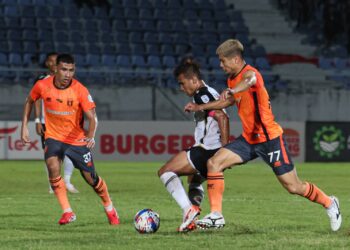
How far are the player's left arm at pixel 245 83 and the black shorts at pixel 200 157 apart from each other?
47.6 inches

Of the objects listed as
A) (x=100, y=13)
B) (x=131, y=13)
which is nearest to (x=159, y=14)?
(x=131, y=13)

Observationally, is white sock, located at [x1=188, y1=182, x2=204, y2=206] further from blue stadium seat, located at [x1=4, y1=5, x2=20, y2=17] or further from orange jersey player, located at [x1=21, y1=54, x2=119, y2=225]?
blue stadium seat, located at [x1=4, y1=5, x2=20, y2=17]

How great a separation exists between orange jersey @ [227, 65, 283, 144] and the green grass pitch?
1.04 metres

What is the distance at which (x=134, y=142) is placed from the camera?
93.0 ft

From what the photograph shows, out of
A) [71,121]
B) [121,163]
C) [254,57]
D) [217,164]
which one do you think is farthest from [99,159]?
[217,164]

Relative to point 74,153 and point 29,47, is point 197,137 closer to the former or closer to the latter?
point 74,153

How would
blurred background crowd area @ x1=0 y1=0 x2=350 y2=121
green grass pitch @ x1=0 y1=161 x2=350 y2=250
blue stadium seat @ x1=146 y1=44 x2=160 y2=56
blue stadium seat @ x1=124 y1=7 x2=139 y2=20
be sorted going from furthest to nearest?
blue stadium seat @ x1=124 y1=7 x2=139 y2=20 < blue stadium seat @ x1=146 y1=44 x2=160 y2=56 < blurred background crowd area @ x1=0 y1=0 x2=350 y2=121 < green grass pitch @ x1=0 y1=161 x2=350 y2=250

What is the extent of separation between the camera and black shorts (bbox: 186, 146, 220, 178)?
11.0 m

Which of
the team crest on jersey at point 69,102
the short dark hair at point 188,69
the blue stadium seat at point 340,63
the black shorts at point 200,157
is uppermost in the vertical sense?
the short dark hair at point 188,69

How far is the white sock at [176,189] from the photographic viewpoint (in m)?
10.8

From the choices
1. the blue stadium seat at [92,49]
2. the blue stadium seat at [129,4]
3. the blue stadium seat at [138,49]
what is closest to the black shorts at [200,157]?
the blue stadium seat at [92,49]

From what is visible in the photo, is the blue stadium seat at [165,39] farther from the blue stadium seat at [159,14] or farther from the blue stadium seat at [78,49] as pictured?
the blue stadium seat at [78,49]

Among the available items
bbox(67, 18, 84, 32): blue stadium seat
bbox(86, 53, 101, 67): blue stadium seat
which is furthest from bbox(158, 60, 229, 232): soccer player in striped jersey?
bbox(67, 18, 84, 32): blue stadium seat

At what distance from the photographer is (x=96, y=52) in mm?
32375
